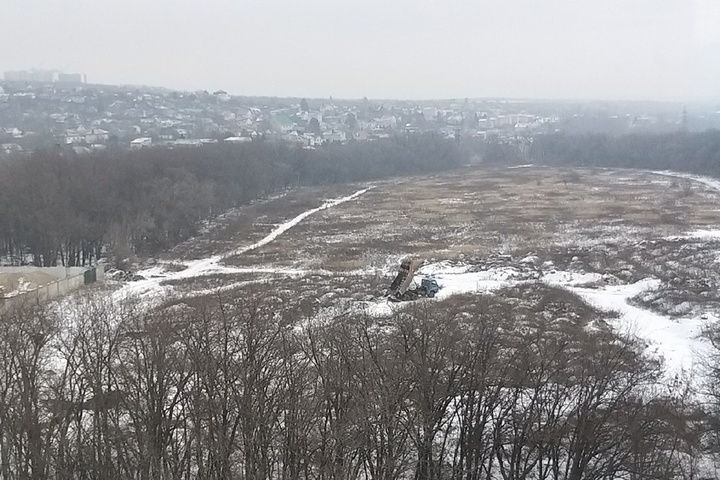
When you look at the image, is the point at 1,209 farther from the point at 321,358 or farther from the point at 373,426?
the point at 373,426

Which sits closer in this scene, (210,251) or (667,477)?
(667,477)

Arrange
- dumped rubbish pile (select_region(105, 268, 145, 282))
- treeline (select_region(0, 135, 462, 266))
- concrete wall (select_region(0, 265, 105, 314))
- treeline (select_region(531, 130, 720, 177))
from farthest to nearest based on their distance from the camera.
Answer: treeline (select_region(531, 130, 720, 177))
treeline (select_region(0, 135, 462, 266))
dumped rubbish pile (select_region(105, 268, 145, 282))
concrete wall (select_region(0, 265, 105, 314))

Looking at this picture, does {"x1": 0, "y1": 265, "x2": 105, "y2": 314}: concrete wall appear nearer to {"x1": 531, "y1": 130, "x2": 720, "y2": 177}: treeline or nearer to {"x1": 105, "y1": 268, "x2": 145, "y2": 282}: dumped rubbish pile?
{"x1": 105, "y1": 268, "x2": 145, "y2": 282}: dumped rubbish pile

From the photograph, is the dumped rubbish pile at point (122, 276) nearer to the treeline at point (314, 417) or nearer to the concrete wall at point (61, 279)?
the concrete wall at point (61, 279)

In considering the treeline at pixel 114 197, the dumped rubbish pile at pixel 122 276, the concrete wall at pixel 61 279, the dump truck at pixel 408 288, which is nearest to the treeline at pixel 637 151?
the treeline at pixel 114 197

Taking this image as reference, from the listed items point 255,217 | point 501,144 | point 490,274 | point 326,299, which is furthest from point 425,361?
point 501,144

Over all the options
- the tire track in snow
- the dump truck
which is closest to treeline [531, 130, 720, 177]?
the tire track in snow
